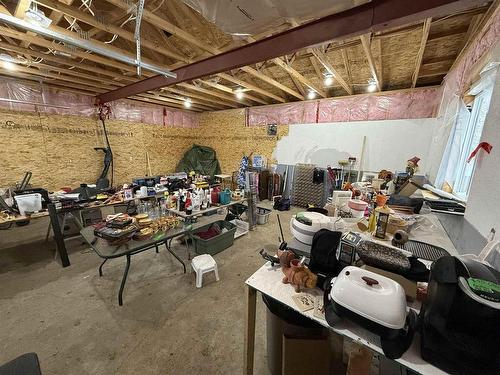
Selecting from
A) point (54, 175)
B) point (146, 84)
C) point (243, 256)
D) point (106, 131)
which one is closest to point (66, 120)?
point (106, 131)

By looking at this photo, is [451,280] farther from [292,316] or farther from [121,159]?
[121,159]

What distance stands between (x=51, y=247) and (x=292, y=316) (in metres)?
Answer: 3.69

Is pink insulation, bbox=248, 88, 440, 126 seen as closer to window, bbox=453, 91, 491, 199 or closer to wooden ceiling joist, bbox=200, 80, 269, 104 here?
wooden ceiling joist, bbox=200, 80, 269, 104

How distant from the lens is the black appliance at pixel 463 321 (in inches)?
24.1

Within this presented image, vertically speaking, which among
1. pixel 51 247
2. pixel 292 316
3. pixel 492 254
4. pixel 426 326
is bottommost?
pixel 51 247

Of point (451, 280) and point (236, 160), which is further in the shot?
point (236, 160)

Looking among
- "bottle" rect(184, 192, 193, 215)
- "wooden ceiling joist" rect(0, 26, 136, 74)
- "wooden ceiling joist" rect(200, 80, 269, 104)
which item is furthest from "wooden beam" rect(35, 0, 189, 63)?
"bottle" rect(184, 192, 193, 215)

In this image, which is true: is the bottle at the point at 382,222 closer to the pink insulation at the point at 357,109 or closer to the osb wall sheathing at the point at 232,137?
the pink insulation at the point at 357,109

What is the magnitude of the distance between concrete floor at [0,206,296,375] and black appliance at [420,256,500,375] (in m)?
0.86

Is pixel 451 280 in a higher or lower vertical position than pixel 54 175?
higher

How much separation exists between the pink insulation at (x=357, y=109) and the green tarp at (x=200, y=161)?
2.05 meters

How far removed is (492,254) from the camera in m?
1.02

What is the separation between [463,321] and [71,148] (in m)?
6.50

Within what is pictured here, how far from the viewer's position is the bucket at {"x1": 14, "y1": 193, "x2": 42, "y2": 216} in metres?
2.35
